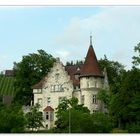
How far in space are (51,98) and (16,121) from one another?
1729 cm

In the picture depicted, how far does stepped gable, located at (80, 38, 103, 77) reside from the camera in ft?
159

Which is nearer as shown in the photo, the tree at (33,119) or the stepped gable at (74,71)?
the tree at (33,119)

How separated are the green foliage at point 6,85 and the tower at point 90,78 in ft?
22.5

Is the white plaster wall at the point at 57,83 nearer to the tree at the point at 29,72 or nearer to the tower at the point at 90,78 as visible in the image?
the tree at the point at 29,72

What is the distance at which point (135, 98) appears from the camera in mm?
33125

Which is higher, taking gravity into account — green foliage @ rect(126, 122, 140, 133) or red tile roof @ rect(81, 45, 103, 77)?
red tile roof @ rect(81, 45, 103, 77)

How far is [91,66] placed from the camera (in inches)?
1923

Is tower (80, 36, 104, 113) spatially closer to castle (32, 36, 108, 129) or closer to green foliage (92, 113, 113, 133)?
castle (32, 36, 108, 129)

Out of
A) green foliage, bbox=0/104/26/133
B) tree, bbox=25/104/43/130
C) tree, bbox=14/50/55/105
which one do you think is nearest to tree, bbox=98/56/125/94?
tree, bbox=14/50/55/105

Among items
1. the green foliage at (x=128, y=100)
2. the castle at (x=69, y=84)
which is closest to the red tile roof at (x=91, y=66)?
the castle at (x=69, y=84)

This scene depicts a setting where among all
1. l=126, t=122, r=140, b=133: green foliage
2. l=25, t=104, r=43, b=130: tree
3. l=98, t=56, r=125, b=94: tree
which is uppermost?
l=98, t=56, r=125, b=94: tree

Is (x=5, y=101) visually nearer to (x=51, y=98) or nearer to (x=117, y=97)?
(x=51, y=98)

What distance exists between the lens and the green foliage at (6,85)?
168ft

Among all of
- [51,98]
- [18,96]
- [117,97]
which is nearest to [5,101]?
[18,96]
